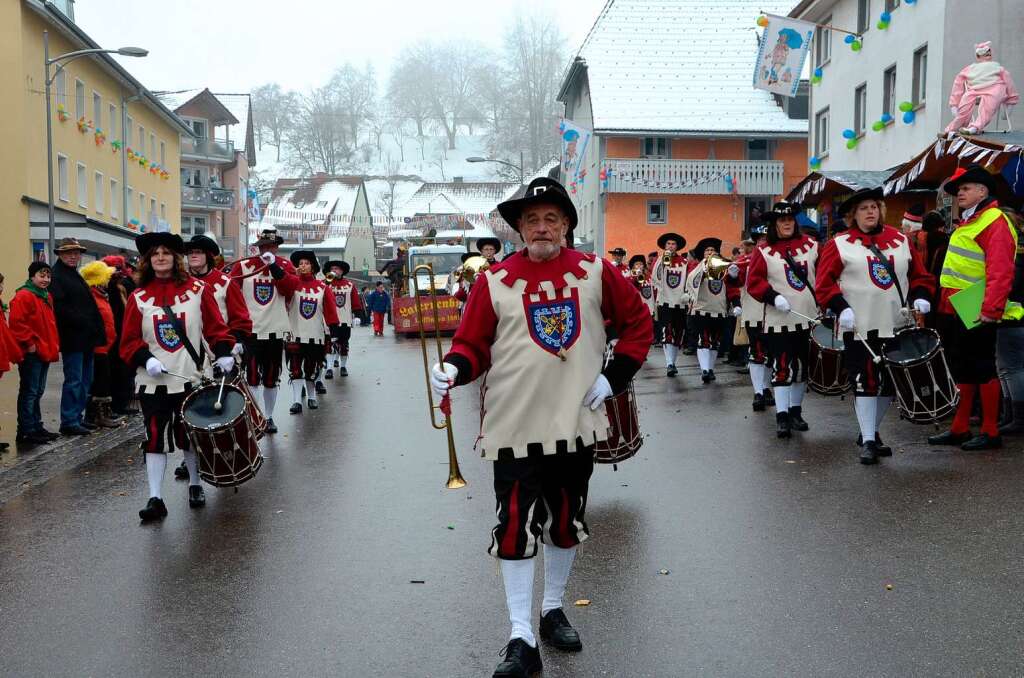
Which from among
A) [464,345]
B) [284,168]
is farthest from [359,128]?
[464,345]

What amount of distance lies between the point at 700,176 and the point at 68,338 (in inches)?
1376

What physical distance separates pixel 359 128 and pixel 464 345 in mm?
107927

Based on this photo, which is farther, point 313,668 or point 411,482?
point 411,482

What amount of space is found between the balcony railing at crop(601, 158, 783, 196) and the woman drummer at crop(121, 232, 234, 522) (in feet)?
120

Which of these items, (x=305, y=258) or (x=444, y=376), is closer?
(x=444, y=376)

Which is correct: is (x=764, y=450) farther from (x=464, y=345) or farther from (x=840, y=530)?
(x=464, y=345)

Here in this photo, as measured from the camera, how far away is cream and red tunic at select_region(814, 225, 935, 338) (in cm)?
840

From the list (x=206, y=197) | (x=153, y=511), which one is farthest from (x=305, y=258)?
(x=206, y=197)

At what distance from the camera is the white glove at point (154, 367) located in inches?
282

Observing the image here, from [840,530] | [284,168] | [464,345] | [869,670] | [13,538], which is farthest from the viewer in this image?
[284,168]

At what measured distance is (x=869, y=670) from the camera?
13.9ft

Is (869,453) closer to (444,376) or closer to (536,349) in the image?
(536,349)

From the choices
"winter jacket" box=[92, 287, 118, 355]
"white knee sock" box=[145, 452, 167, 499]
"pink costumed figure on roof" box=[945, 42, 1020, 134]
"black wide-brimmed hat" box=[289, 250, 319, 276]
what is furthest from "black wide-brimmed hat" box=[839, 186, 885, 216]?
"pink costumed figure on roof" box=[945, 42, 1020, 134]

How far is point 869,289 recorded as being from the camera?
8.42 meters
